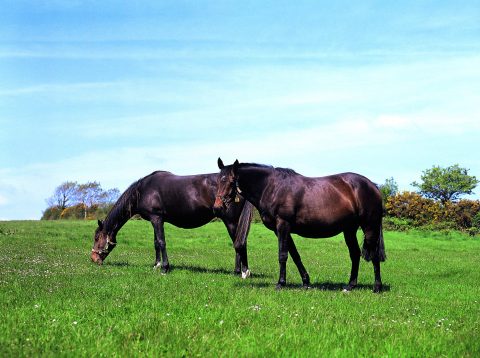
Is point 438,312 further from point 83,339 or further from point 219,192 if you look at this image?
point 83,339

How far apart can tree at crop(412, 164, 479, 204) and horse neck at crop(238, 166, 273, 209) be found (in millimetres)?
101300

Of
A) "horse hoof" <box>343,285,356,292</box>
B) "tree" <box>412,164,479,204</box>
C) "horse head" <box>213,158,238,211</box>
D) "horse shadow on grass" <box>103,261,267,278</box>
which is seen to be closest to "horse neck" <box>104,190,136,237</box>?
"horse shadow on grass" <box>103,261,267,278</box>

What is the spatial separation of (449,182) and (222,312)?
106570 millimetres

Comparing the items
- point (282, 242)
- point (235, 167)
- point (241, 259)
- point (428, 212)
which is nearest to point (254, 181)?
point (235, 167)

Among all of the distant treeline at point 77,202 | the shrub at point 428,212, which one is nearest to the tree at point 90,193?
the distant treeline at point 77,202

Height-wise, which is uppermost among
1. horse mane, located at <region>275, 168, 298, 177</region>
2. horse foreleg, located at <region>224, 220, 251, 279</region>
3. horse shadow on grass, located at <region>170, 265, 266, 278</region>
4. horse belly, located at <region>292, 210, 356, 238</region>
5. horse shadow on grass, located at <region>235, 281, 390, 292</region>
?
horse mane, located at <region>275, 168, 298, 177</region>

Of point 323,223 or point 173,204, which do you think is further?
point 173,204

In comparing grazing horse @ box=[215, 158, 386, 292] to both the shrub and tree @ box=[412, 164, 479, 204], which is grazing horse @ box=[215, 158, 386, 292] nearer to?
the shrub

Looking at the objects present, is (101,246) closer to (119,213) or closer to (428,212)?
(119,213)

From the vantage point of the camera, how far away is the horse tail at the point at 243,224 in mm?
14594

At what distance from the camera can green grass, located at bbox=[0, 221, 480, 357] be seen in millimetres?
7184

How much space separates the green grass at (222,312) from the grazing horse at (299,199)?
1.53 meters

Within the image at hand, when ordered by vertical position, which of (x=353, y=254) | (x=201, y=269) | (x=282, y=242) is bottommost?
(x=201, y=269)

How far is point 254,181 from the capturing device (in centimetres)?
1324
